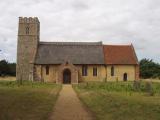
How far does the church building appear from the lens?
65.1 meters

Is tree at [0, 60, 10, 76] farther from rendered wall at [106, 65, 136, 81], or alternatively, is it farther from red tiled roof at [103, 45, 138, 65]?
rendered wall at [106, 65, 136, 81]

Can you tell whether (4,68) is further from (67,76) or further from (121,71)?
(121,71)

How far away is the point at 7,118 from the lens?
50.4 ft

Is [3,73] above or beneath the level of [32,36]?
beneath

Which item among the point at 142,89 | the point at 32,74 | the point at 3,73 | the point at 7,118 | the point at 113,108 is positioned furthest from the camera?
the point at 3,73

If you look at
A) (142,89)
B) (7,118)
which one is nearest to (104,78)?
(142,89)

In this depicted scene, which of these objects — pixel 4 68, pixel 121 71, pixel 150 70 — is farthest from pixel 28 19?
pixel 150 70

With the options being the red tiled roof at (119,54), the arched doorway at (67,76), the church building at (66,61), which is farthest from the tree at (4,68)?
the red tiled roof at (119,54)

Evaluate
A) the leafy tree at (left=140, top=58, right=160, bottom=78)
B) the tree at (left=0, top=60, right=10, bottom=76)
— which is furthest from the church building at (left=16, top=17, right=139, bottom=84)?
the tree at (left=0, top=60, right=10, bottom=76)

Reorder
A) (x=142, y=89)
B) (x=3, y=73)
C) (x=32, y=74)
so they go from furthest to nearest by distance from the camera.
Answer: (x=3, y=73), (x=32, y=74), (x=142, y=89)

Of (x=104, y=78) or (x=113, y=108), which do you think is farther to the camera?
(x=104, y=78)

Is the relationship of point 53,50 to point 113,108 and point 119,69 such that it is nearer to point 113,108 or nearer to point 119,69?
point 119,69

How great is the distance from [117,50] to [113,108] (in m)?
49.8

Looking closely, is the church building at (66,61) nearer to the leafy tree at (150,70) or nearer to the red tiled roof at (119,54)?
the red tiled roof at (119,54)
